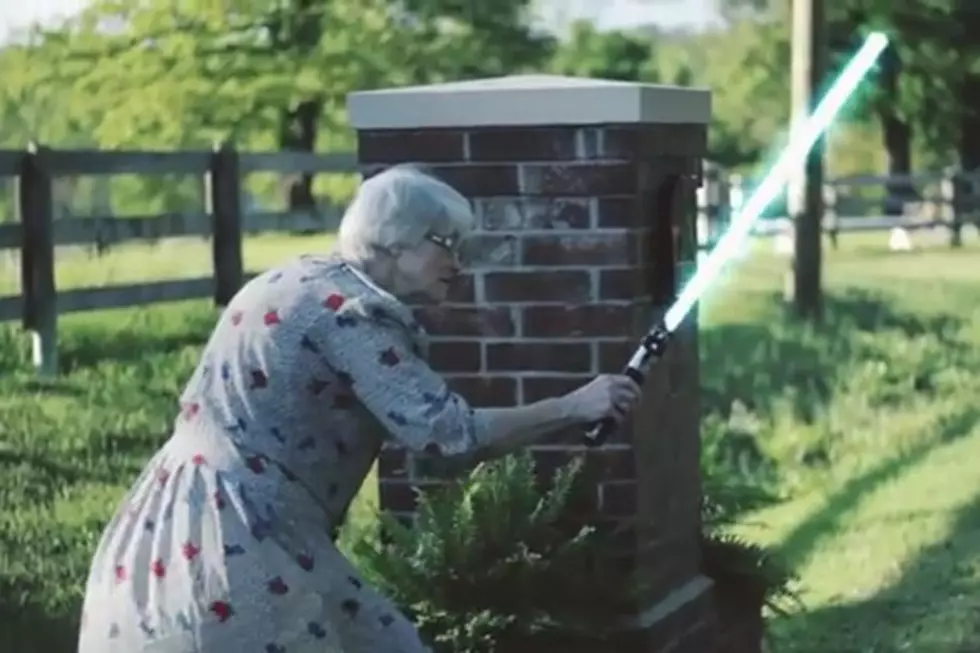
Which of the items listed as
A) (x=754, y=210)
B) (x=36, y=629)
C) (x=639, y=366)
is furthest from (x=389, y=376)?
(x=36, y=629)

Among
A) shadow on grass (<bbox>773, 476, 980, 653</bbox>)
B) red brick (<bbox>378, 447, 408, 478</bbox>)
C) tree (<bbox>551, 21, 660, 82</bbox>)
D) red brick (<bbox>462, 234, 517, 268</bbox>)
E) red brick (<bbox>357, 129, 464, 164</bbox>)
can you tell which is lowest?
shadow on grass (<bbox>773, 476, 980, 653</bbox>)

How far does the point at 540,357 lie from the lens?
5.58 meters

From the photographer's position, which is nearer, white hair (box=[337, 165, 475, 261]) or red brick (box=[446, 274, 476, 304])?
white hair (box=[337, 165, 475, 261])

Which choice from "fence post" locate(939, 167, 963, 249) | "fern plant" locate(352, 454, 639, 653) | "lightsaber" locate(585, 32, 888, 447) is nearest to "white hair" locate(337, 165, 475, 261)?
"lightsaber" locate(585, 32, 888, 447)

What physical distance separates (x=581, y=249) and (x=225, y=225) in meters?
8.73

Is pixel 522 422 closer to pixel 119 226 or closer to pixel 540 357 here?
pixel 540 357

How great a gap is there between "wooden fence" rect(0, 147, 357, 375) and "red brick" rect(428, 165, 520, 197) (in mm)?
6555

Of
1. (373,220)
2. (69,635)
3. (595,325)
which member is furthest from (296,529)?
(69,635)

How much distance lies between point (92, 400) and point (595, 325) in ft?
21.0

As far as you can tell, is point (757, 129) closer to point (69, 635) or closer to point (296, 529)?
point (69, 635)

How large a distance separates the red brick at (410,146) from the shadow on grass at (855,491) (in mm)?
4105

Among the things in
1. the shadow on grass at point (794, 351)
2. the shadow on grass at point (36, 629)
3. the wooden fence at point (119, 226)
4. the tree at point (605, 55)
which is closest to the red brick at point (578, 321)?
the shadow on grass at point (36, 629)

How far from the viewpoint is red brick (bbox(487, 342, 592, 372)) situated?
5.55 meters

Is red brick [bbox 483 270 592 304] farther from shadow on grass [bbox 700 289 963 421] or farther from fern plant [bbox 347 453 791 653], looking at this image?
shadow on grass [bbox 700 289 963 421]
